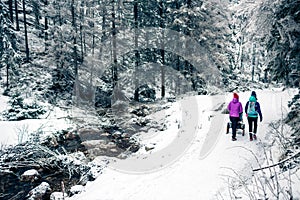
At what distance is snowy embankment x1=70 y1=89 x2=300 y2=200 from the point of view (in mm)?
7141

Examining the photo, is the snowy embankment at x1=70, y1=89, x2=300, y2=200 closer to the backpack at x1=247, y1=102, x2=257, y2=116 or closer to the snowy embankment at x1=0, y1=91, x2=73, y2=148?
the backpack at x1=247, y1=102, x2=257, y2=116

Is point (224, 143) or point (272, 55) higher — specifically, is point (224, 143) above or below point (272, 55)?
below

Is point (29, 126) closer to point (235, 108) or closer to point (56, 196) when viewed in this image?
point (56, 196)

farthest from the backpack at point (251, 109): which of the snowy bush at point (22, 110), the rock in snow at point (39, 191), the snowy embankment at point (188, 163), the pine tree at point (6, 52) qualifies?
the pine tree at point (6, 52)

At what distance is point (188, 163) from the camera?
8.91 m

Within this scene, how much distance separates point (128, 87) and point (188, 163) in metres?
18.1

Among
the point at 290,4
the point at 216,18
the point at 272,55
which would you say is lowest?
the point at 272,55

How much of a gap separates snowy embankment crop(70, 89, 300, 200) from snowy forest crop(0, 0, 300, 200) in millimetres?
190

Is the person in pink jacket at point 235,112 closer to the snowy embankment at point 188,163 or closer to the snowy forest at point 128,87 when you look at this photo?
the snowy embankment at point 188,163

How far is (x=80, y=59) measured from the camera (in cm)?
3209

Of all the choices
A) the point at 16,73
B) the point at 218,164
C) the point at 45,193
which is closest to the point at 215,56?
the point at 218,164

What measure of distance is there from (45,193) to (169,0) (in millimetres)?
20317

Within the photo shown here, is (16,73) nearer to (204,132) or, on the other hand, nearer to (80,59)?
(80,59)

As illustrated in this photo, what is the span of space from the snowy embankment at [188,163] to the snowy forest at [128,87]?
19 cm
